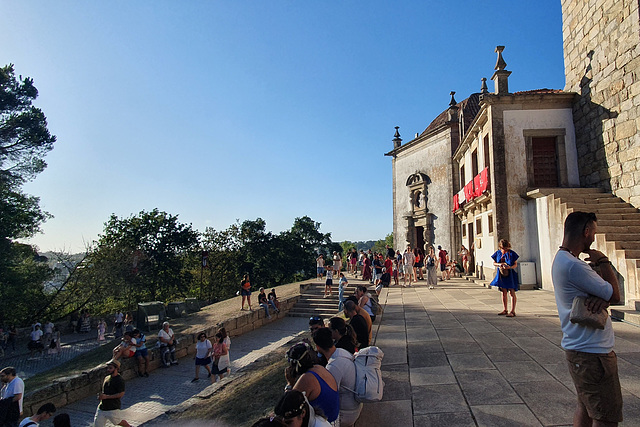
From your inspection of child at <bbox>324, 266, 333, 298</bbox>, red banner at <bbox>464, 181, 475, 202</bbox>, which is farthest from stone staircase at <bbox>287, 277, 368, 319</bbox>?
red banner at <bbox>464, 181, 475, 202</bbox>

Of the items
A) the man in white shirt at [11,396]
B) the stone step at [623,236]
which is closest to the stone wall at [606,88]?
the stone step at [623,236]

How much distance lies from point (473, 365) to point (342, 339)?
6.14 ft

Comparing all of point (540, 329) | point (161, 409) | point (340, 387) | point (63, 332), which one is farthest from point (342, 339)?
point (63, 332)

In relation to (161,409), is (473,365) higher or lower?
higher

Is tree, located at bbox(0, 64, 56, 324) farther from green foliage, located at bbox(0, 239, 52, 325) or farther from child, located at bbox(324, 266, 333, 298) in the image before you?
child, located at bbox(324, 266, 333, 298)

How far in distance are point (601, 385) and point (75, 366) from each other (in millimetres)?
16169

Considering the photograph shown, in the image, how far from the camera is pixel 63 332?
70.5 feet

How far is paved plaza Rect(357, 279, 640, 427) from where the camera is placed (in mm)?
3494

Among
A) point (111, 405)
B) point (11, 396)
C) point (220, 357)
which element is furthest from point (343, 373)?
point (220, 357)

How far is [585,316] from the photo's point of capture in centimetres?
229

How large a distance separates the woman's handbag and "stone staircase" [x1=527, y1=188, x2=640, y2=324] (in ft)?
19.1

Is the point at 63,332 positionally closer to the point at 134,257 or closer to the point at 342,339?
the point at 134,257

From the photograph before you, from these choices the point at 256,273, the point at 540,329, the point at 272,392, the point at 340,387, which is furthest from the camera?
the point at 256,273

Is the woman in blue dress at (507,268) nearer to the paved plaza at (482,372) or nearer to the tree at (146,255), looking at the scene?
the paved plaza at (482,372)
